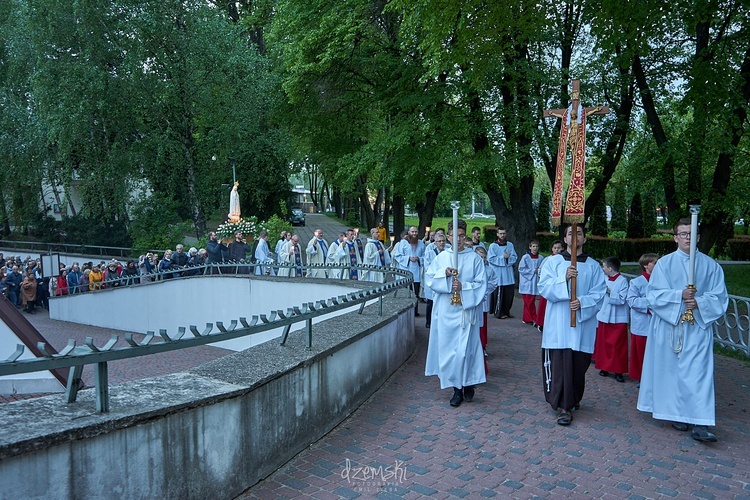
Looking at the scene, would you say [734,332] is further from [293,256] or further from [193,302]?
[193,302]

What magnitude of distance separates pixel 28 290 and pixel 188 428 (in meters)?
23.0

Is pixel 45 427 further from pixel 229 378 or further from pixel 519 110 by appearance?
pixel 519 110

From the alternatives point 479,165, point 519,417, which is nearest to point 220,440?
point 519,417

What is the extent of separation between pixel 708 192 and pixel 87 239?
88.8ft

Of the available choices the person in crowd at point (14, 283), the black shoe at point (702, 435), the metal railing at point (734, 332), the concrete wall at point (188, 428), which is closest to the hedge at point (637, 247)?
the metal railing at point (734, 332)

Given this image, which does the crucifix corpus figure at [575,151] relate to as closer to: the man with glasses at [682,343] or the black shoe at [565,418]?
the man with glasses at [682,343]

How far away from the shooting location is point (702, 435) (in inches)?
233

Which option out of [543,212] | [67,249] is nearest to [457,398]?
[67,249]

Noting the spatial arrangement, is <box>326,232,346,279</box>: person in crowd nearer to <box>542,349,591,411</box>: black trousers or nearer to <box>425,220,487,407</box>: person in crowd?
<box>425,220,487,407</box>: person in crowd

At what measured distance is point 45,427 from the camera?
10.6ft

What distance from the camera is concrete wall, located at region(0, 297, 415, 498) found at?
3199 mm

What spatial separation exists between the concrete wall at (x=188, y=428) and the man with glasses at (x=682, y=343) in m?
3.05

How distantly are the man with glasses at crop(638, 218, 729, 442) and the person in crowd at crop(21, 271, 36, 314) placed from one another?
23.0 m

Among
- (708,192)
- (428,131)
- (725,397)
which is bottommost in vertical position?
(725,397)
